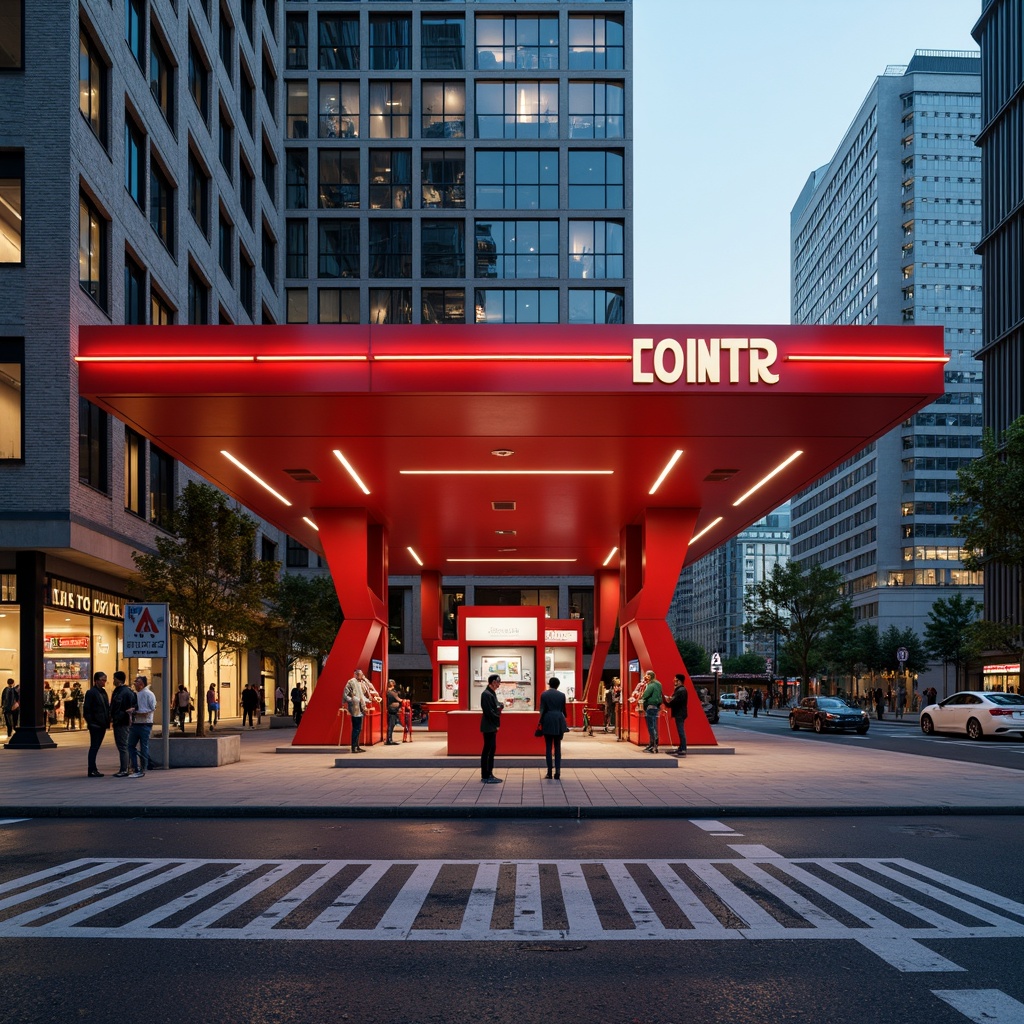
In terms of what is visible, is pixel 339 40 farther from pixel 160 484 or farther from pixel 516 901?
pixel 516 901

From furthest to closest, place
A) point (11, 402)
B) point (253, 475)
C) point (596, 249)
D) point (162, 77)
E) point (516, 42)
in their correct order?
point (516, 42), point (596, 249), point (162, 77), point (11, 402), point (253, 475)

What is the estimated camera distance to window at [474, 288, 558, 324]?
6475cm

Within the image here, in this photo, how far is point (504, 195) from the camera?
65438mm

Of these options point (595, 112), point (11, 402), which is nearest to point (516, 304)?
point (595, 112)

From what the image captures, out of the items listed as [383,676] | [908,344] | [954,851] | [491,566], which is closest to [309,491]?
[383,676]

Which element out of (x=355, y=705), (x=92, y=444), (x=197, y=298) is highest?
(x=197, y=298)

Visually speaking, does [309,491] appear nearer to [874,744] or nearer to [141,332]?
[141,332]

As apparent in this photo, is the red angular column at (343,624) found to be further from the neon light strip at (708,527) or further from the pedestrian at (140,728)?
the neon light strip at (708,527)

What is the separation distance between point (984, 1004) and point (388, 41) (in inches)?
2698

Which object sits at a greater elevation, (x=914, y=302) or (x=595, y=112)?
(x=914, y=302)

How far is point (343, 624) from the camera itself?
25.6 metres

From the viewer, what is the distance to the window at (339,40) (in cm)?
6644

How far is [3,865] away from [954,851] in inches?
361

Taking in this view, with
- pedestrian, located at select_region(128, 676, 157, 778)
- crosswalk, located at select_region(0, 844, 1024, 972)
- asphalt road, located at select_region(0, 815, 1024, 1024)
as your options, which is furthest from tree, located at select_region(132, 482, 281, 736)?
crosswalk, located at select_region(0, 844, 1024, 972)
